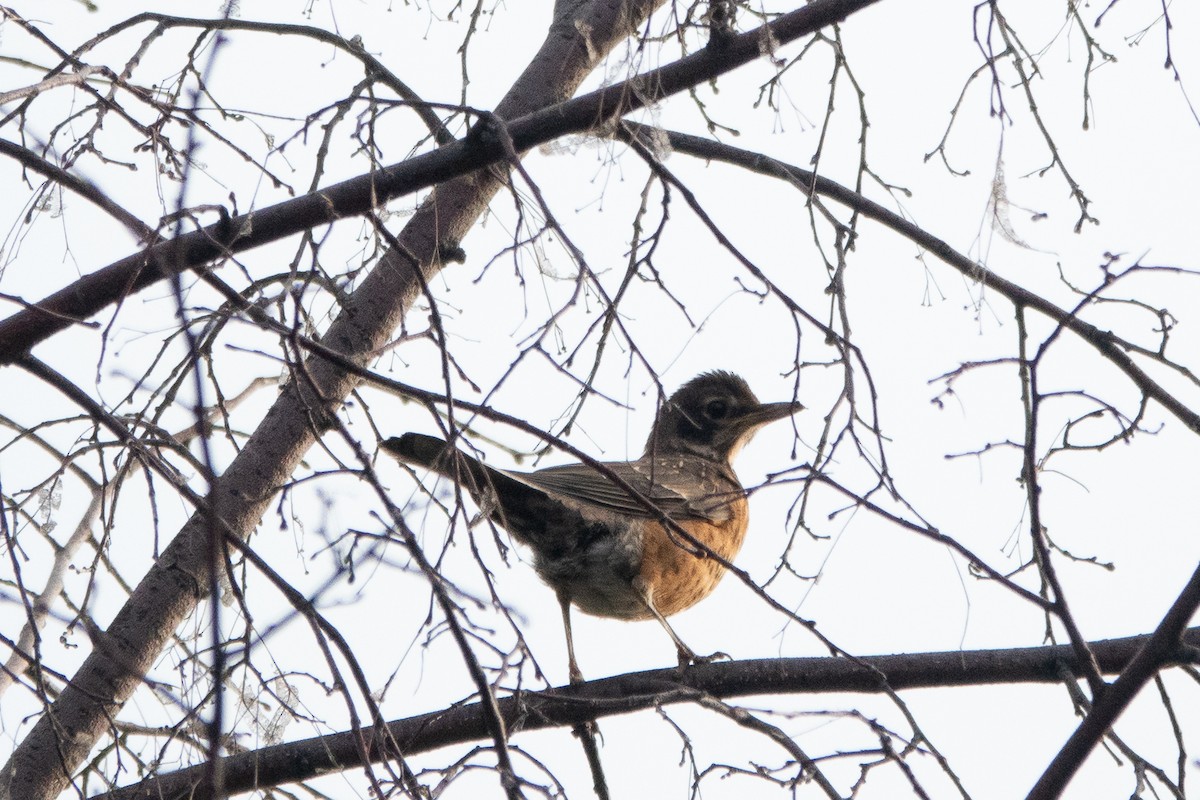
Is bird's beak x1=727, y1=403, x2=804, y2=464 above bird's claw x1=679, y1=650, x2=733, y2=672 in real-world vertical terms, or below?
above

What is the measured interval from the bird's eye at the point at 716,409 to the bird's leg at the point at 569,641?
1.58 meters

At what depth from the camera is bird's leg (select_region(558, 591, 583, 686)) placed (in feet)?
14.3

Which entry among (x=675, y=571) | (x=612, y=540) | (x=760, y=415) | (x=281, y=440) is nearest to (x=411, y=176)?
(x=281, y=440)

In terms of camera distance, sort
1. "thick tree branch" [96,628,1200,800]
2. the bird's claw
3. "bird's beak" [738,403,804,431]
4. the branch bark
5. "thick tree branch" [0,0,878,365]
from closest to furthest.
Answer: "thick tree branch" [0,0,878,365]
"thick tree branch" [96,628,1200,800]
the branch bark
the bird's claw
"bird's beak" [738,403,804,431]

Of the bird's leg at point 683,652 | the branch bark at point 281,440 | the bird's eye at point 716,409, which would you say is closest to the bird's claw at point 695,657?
the bird's leg at point 683,652

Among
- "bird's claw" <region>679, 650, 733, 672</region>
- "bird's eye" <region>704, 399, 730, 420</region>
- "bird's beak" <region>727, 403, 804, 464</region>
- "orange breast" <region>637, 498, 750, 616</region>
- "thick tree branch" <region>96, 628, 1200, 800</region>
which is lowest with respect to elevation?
"thick tree branch" <region>96, 628, 1200, 800</region>

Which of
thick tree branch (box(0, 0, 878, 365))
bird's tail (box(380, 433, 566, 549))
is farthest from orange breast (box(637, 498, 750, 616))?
thick tree branch (box(0, 0, 878, 365))

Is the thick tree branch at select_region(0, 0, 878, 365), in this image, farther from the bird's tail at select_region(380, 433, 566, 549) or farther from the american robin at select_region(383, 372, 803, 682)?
the american robin at select_region(383, 372, 803, 682)

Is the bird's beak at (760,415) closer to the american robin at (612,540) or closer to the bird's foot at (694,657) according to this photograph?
the american robin at (612,540)

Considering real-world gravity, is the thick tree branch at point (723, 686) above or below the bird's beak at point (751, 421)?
below

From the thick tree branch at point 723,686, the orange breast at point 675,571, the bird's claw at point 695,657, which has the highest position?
the orange breast at point 675,571

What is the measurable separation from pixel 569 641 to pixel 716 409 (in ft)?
6.09

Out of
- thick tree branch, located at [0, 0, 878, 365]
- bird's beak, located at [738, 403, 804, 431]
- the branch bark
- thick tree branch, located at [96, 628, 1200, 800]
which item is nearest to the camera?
thick tree branch, located at [0, 0, 878, 365]

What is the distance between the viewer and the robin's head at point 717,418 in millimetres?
5984
